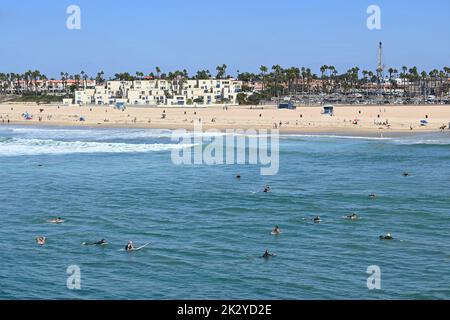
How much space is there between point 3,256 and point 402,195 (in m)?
22.0

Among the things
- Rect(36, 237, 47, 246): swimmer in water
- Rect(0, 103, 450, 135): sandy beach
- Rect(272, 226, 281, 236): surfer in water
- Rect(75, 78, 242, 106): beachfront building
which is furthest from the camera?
Rect(75, 78, 242, 106): beachfront building

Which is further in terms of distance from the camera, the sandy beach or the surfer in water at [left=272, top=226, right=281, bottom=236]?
the sandy beach

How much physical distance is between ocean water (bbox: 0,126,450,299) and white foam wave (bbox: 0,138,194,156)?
522cm

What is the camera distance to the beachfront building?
162m

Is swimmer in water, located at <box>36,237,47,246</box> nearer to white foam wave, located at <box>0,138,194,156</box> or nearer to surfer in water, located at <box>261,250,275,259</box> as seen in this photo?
surfer in water, located at <box>261,250,275,259</box>

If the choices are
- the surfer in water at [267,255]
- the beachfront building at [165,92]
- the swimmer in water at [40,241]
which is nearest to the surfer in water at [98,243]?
the swimmer in water at [40,241]

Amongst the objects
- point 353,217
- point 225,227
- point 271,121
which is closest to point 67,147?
point 271,121

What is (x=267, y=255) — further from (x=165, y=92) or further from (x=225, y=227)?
(x=165, y=92)

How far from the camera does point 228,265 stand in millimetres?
23422

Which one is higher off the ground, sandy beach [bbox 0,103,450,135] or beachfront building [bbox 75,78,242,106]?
beachfront building [bbox 75,78,242,106]

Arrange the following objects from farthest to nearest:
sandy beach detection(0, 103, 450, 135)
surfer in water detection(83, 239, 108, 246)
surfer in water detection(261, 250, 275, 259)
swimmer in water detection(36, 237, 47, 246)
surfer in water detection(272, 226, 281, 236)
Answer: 1. sandy beach detection(0, 103, 450, 135)
2. surfer in water detection(272, 226, 281, 236)
3. swimmer in water detection(36, 237, 47, 246)
4. surfer in water detection(83, 239, 108, 246)
5. surfer in water detection(261, 250, 275, 259)

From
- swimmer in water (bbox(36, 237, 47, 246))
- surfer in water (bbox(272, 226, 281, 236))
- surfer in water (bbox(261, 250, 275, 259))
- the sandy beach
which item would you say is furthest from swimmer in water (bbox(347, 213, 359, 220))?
the sandy beach

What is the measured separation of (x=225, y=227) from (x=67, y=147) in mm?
38967
